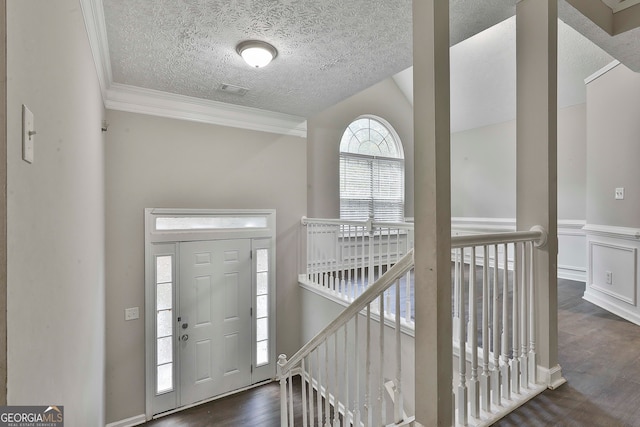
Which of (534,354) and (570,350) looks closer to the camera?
(534,354)

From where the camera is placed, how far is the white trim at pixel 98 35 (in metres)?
1.80

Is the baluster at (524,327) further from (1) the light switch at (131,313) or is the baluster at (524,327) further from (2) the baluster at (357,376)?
(1) the light switch at (131,313)

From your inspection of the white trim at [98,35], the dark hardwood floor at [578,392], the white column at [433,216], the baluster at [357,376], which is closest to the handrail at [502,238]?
the white column at [433,216]

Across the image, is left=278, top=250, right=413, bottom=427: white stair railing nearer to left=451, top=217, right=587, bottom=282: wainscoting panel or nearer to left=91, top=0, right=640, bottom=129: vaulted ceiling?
left=91, top=0, right=640, bottom=129: vaulted ceiling

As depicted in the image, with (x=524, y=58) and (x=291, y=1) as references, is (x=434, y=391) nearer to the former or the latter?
(x=524, y=58)

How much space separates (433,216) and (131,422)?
13.1ft

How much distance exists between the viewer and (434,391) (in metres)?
1.35

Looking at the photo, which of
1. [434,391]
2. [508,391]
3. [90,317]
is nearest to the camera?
[434,391]

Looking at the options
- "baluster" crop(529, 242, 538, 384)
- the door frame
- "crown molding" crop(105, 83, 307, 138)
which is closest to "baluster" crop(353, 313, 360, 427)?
"baluster" crop(529, 242, 538, 384)

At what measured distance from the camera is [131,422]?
3350mm

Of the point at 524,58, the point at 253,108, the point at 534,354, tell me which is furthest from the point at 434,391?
the point at 253,108

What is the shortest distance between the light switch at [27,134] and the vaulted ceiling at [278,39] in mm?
1504

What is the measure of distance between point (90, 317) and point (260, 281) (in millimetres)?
2279

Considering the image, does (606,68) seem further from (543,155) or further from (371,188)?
(371,188)
